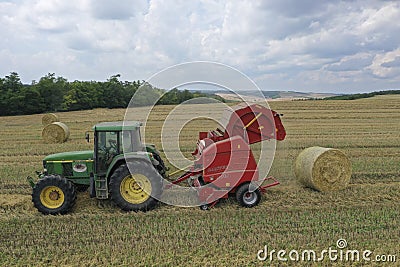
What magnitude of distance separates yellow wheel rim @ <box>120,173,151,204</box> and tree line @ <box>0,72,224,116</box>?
28115 millimetres

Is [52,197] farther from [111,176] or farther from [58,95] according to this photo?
[58,95]

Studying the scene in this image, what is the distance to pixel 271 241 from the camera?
5.70 metres

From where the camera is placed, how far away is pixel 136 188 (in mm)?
7137

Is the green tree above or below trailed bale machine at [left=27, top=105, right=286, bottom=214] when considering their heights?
above

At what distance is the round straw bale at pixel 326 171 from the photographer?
832 centimetres

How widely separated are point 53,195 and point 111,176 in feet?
3.54

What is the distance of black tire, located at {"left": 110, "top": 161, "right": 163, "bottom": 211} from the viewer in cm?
694

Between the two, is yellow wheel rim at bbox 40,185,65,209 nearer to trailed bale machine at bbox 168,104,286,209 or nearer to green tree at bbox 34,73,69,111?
trailed bale machine at bbox 168,104,286,209

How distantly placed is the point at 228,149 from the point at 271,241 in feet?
6.89

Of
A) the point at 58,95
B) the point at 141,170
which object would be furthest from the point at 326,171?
the point at 58,95

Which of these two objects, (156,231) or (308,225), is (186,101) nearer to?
(156,231)

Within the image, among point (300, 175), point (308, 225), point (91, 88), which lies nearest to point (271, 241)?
point (308, 225)

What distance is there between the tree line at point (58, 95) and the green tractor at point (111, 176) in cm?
2770

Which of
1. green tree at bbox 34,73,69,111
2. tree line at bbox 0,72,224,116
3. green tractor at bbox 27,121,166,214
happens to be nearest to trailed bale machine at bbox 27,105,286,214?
green tractor at bbox 27,121,166,214
